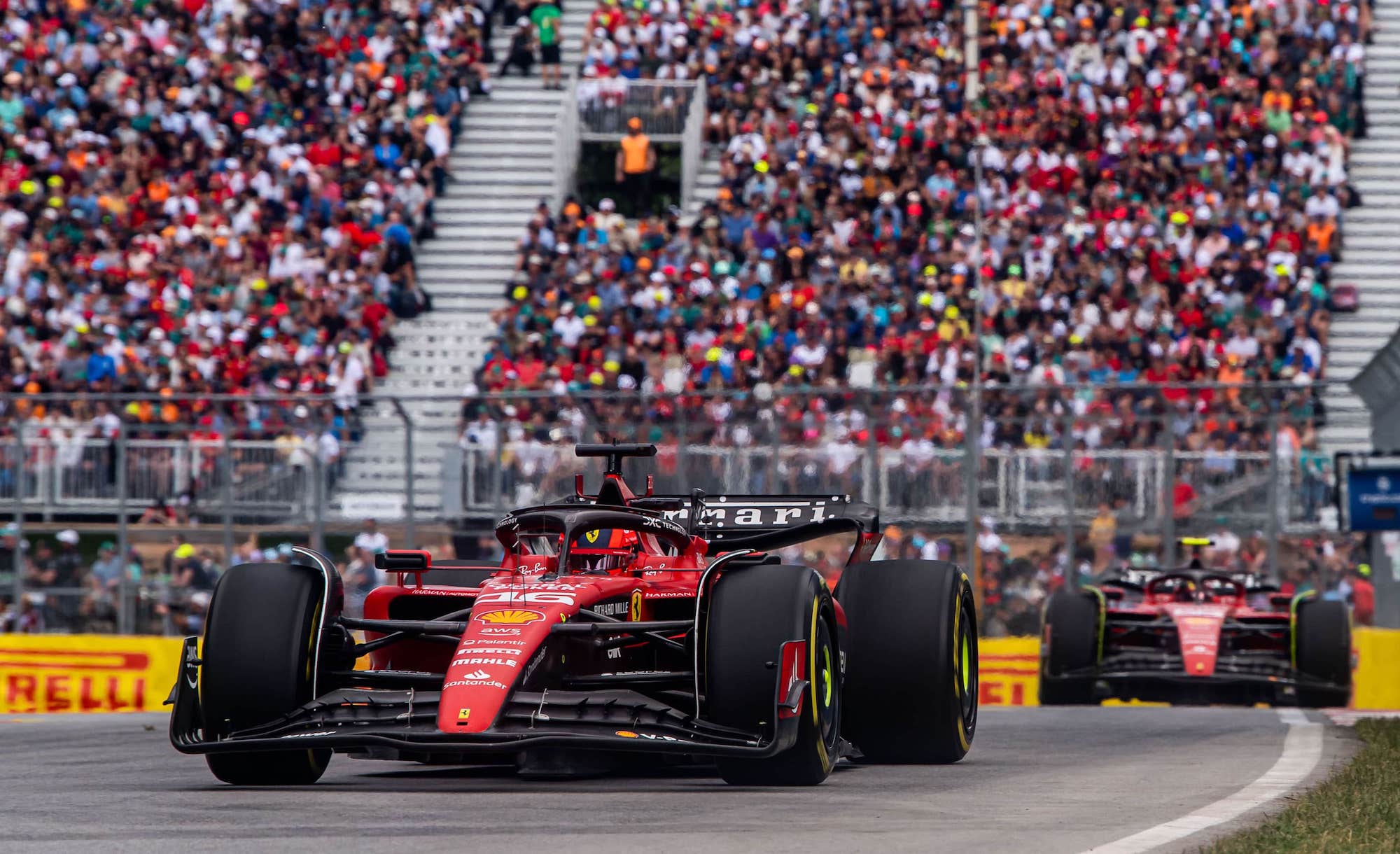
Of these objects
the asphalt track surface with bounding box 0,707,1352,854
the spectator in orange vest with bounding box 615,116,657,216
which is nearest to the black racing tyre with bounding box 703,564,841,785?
the asphalt track surface with bounding box 0,707,1352,854

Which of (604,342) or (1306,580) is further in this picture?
(604,342)

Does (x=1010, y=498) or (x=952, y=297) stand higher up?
(x=952, y=297)

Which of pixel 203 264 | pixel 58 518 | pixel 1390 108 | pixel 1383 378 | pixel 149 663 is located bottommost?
pixel 149 663

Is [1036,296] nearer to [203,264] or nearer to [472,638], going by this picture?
[203,264]

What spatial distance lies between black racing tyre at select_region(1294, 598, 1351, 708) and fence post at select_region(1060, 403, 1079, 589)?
2.39m

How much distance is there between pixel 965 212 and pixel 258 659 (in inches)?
783

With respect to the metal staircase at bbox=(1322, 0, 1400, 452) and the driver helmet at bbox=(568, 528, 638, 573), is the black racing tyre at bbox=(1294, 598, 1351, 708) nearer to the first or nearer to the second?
the metal staircase at bbox=(1322, 0, 1400, 452)

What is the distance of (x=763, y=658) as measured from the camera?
27.4 feet

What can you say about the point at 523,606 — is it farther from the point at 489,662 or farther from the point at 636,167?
the point at 636,167

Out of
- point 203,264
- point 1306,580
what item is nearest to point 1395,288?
point 1306,580

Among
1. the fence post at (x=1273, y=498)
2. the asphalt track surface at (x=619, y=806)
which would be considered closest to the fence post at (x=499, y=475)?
the fence post at (x=1273, y=498)

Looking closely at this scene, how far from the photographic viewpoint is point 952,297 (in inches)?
1016

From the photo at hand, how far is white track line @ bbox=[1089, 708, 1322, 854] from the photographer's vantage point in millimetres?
6766

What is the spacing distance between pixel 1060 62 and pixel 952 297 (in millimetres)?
4979
